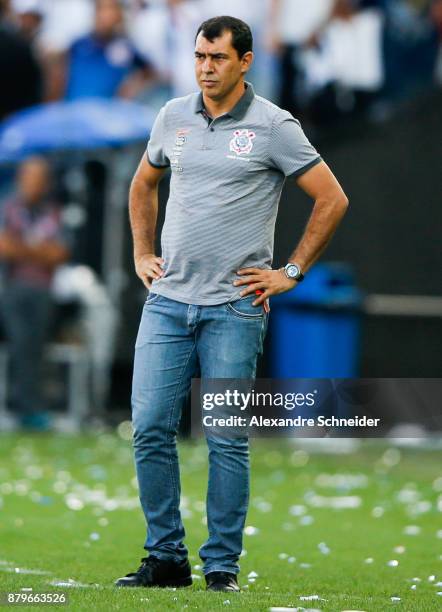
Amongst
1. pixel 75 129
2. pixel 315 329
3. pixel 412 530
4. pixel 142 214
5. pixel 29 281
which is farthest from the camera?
pixel 75 129

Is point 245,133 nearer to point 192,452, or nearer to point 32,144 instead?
point 192,452

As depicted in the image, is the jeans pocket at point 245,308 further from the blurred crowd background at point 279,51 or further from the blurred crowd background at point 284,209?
the blurred crowd background at point 279,51

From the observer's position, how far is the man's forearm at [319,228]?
683 cm

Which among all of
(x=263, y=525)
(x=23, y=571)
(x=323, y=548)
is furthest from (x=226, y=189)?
(x=263, y=525)

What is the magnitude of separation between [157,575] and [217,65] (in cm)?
212

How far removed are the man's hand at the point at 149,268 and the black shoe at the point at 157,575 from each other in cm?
117

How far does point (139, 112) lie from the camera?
15.7m

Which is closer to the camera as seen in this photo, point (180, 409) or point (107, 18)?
point (180, 409)

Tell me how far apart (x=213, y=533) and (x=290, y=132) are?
1.68 metres

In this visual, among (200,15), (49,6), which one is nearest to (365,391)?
(200,15)

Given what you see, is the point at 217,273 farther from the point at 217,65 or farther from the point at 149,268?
the point at 217,65

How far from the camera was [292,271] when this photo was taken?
6887 mm

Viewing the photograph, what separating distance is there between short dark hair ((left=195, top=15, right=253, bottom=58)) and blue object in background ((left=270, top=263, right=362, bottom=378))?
25.6 ft

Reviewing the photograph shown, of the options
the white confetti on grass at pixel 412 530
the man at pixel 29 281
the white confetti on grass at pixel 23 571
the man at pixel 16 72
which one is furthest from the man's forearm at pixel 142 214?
the man at pixel 16 72
